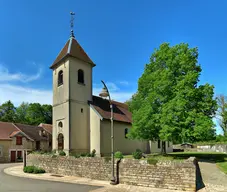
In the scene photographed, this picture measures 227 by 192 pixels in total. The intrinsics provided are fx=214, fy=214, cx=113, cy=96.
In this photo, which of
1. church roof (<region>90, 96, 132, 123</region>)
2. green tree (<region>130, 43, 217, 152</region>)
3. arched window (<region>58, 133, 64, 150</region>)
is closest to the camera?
green tree (<region>130, 43, 217, 152</region>)

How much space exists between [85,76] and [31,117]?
48224 millimetres

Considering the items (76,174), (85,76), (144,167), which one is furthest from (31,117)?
(144,167)

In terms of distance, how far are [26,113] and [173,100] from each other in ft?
214

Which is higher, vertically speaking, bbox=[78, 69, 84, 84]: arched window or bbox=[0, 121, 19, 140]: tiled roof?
bbox=[78, 69, 84, 84]: arched window

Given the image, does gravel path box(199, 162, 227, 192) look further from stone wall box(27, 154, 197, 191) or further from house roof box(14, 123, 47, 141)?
house roof box(14, 123, 47, 141)

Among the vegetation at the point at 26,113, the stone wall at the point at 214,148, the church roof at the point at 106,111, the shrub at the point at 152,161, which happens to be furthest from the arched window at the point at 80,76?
the vegetation at the point at 26,113

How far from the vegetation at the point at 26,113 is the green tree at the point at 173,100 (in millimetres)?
50734

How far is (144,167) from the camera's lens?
43.4 ft

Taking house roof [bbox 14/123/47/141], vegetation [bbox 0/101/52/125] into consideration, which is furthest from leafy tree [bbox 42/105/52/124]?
house roof [bbox 14/123/47/141]

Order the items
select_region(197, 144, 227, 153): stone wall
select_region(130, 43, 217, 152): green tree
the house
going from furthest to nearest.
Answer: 1. the house
2. select_region(197, 144, 227, 153): stone wall
3. select_region(130, 43, 217, 152): green tree

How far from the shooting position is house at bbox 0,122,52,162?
36.5 m

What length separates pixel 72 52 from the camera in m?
26.3

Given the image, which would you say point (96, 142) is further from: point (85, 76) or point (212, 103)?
point (212, 103)

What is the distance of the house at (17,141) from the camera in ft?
120
